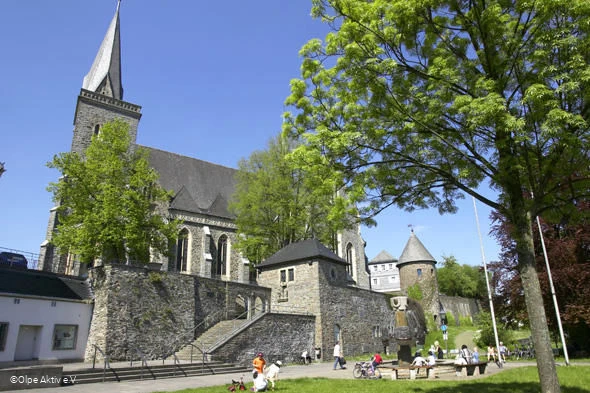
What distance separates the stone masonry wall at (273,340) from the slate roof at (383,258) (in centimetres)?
5922

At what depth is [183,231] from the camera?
33.2 metres

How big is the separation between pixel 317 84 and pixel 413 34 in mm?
2024

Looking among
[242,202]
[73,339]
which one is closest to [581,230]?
[242,202]

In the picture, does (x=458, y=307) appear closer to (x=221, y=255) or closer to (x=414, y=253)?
(x=414, y=253)

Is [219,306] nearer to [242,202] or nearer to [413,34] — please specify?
[242,202]

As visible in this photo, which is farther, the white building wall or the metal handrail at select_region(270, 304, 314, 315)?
the metal handrail at select_region(270, 304, 314, 315)

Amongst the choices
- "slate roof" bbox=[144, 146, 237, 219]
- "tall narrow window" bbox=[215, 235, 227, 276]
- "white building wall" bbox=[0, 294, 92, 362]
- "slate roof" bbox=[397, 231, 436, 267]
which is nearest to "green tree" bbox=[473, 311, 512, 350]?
"slate roof" bbox=[397, 231, 436, 267]

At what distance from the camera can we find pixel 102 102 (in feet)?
116

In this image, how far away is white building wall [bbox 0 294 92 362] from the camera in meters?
16.2

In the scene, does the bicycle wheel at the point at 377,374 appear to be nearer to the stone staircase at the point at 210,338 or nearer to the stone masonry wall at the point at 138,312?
the stone staircase at the point at 210,338

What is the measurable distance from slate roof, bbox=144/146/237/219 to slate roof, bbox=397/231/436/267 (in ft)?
61.8

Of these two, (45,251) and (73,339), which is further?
(45,251)

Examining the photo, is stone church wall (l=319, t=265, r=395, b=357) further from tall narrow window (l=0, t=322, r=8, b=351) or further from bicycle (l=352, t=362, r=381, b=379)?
tall narrow window (l=0, t=322, r=8, b=351)

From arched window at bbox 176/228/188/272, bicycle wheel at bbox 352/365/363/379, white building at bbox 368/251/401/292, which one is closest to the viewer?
bicycle wheel at bbox 352/365/363/379
